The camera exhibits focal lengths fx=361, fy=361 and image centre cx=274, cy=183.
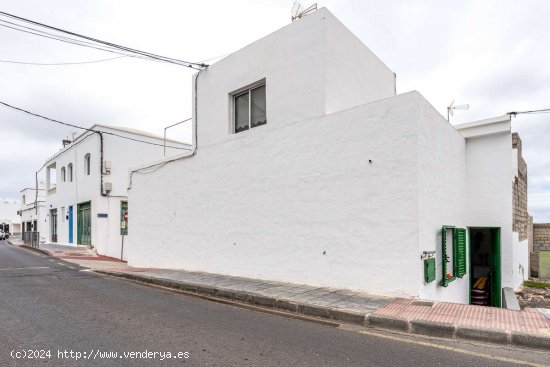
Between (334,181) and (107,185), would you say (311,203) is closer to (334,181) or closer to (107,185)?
(334,181)

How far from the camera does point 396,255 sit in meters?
6.54

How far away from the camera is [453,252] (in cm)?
799

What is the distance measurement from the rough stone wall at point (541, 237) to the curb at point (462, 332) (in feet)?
41.4

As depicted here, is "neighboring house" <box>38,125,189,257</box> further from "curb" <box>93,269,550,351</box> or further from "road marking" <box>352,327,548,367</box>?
"road marking" <box>352,327,548,367</box>

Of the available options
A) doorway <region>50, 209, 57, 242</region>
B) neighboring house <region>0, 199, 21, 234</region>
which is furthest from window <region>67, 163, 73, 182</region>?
neighboring house <region>0, 199, 21, 234</region>

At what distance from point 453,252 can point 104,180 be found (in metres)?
17.1

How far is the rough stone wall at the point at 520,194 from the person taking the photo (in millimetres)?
9688

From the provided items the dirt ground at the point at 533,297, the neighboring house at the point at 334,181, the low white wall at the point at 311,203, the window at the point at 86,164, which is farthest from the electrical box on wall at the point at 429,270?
the window at the point at 86,164

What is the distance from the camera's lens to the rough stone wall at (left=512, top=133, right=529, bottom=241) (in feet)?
31.8

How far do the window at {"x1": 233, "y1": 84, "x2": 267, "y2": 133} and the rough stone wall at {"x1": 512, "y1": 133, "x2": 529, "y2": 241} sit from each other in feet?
22.2

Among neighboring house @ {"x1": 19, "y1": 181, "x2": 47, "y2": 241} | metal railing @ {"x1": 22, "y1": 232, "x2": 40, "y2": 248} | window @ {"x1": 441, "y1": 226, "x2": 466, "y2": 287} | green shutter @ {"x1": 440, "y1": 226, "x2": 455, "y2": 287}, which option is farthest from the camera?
neighboring house @ {"x1": 19, "y1": 181, "x2": 47, "y2": 241}

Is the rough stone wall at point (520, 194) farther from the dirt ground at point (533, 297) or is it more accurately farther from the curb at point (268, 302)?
the curb at point (268, 302)

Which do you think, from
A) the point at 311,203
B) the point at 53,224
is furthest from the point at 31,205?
the point at 311,203

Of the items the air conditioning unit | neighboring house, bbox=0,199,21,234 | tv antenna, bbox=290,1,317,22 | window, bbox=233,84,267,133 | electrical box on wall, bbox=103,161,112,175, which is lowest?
neighboring house, bbox=0,199,21,234
